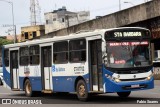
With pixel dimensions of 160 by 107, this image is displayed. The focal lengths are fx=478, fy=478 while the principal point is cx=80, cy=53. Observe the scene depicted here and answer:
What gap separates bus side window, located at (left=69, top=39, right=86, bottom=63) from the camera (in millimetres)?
18359

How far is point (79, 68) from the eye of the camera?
18594mm

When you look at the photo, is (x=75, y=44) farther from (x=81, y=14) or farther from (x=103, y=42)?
(x=81, y=14)

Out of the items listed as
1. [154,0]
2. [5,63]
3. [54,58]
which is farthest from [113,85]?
[154,0]

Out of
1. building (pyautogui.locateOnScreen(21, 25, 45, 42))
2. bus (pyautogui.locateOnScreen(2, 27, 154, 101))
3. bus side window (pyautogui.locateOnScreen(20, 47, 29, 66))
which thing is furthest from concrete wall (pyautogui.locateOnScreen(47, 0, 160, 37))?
building (pyautogui.locateOnScreen(21, 25, 45, 42))

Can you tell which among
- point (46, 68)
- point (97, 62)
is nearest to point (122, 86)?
point (97, 62)

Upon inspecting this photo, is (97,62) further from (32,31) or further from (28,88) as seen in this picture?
(32,31)

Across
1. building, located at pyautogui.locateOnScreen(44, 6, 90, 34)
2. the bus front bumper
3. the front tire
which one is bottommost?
the front tire

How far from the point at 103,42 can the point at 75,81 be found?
2545 millimetres

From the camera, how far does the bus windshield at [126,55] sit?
55.9 ft

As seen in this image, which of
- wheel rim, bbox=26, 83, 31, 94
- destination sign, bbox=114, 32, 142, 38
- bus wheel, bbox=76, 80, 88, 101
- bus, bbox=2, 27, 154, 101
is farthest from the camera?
wheel rim, bbox=26, 83, 31, 94

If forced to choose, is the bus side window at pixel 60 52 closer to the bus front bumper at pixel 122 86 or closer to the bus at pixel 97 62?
the bus at pixel 97 62

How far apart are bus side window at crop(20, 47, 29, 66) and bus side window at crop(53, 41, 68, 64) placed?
3107mm

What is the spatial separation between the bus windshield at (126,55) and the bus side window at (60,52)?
295 centimetres

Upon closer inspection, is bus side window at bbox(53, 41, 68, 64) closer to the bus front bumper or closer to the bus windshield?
the bus windshield
